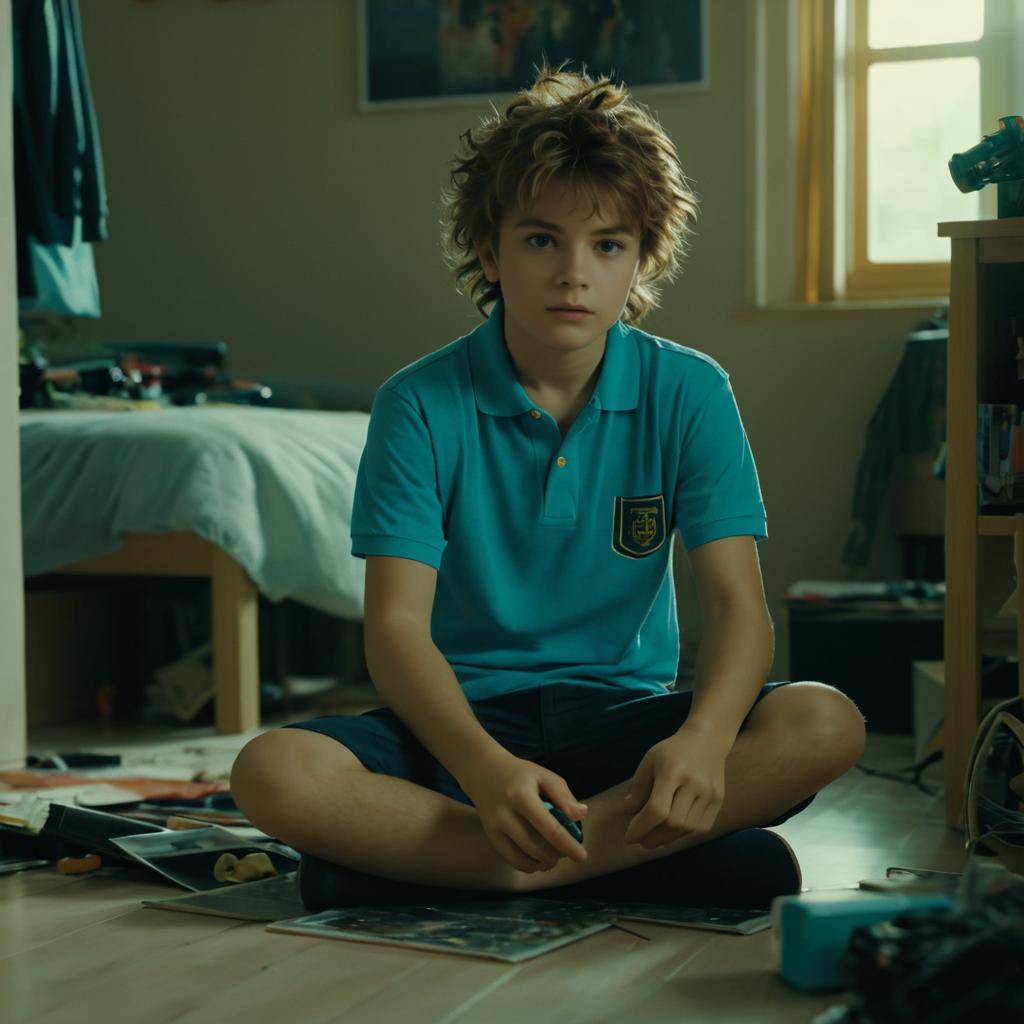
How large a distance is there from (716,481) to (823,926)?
1.76 ft

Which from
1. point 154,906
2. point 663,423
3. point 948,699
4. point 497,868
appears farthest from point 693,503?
point 154,906

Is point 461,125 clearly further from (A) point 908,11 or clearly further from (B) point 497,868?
(B) point 497,868

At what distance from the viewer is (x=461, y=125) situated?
12.5 feet

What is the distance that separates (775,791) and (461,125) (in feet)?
9.19

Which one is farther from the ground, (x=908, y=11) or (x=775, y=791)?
(x=908, y=11)

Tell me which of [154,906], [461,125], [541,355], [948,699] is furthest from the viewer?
[461,125]

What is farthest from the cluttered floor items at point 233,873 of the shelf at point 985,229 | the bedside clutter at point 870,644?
the bedside clutter at point 870,644

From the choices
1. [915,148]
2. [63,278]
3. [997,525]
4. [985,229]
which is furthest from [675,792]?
[915,148]

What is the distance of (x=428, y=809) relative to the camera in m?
1.28

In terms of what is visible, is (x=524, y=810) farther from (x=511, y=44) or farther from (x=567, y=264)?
(x=511, y=44)

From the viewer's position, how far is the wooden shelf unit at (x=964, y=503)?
1729 mm

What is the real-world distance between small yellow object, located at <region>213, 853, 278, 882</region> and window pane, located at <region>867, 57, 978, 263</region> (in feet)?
8.46

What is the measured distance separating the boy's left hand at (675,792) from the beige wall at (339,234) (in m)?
2.28

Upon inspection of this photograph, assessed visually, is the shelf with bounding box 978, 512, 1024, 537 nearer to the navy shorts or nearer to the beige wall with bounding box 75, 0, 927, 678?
the navy shorts
